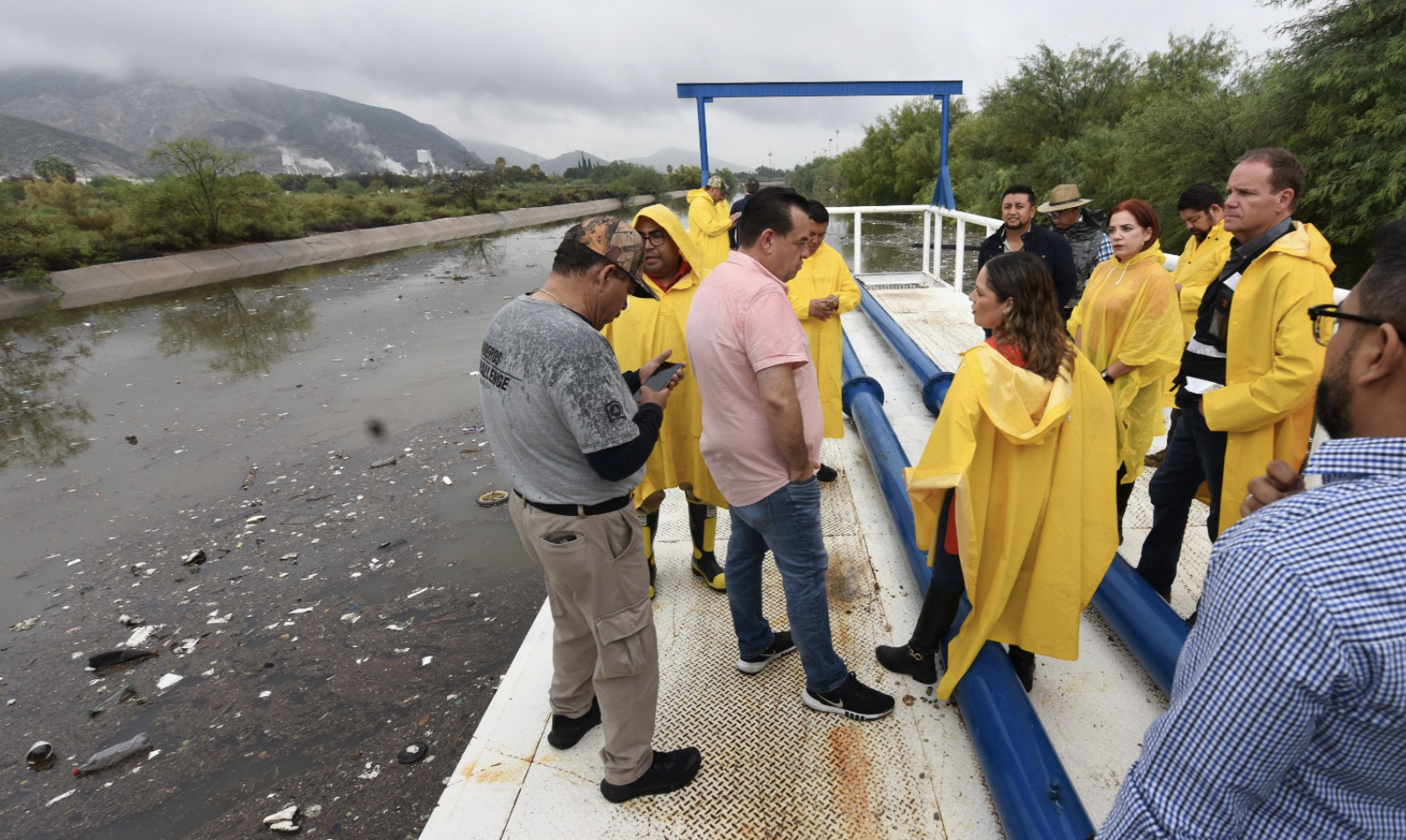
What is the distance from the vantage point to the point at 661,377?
213cm

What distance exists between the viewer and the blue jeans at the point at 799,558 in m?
2.09

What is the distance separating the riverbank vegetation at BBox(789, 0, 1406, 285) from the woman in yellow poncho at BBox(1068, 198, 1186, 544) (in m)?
9.32

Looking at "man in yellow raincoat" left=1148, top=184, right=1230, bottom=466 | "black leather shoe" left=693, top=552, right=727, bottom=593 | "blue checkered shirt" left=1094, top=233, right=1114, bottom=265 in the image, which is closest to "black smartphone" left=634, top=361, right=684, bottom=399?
"black leather shoe" left=693, top=552, right=727, bottom=593

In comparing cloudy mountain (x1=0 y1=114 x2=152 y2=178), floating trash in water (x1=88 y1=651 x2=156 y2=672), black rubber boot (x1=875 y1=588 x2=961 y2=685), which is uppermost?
cloudy mountain (x1=0 y1=114 x2=152 y2=178)

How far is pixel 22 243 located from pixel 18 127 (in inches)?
6967

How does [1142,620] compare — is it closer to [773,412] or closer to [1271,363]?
[1271,363]

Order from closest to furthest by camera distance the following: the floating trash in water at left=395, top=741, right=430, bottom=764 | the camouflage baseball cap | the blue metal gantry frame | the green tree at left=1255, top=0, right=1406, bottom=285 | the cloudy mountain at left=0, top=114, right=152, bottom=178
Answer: the camouflage baseball cap
the floating trash in water at left=395, top=741, right=430, bottom=764
the blue metal gantry frame
the green tree at left=1255, top=0, right=1406, bottom=285
the cloudy mountain at left=0, top=114, right=152, bottom=178

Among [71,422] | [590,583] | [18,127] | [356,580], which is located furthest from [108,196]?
[18,127]

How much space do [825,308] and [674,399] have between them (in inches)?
44.6

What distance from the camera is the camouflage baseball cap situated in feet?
5.95

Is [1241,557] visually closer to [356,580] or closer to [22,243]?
[356,580]

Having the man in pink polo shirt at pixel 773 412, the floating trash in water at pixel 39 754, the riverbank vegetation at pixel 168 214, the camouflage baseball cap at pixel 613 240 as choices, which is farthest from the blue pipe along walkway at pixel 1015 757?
the riverbank vegetation at pixel 168 214

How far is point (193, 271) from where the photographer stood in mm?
19688

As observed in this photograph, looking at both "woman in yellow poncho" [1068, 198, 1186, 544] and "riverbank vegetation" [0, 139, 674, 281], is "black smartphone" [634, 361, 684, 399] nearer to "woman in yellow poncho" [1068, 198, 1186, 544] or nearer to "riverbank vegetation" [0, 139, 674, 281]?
"woman in yellow poncho" [1068, 198, 1186, 544]
